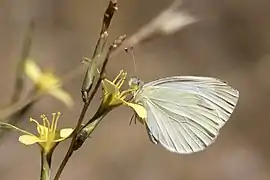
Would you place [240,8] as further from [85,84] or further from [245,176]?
[85,84]

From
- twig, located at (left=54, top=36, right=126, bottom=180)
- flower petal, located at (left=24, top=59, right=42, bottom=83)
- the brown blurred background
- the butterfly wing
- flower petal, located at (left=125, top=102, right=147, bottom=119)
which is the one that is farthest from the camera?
the brown blurred background

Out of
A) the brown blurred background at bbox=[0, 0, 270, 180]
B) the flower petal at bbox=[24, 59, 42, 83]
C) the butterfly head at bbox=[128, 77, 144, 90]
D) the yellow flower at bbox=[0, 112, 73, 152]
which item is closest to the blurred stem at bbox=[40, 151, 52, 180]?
the yellow flower at bbox=[0, 112, 73, 152]

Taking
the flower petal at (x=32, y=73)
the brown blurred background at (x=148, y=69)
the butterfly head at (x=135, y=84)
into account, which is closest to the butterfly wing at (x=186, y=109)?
the butterfly head at (x=135, y=84)

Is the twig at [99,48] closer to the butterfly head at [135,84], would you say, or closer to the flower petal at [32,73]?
the butterfly head at [135,84]

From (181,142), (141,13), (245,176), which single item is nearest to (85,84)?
(181,142)

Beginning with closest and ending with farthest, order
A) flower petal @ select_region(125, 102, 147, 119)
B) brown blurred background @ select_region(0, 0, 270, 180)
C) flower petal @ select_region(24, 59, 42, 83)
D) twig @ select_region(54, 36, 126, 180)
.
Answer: twig @ select_region(54, 36, 126, 180) < flower petal @ select_region(125, 102, 147, 119) < flower petal @ select_region(24, 59, 42, 83) < brown blurred background @ select_region(0, 0, 270, 180)

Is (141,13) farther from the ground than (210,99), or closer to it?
farther from the ground

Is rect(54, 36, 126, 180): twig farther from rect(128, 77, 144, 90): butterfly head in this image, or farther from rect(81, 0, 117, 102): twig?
rect(128, 77, 144, 90): butterfly head
